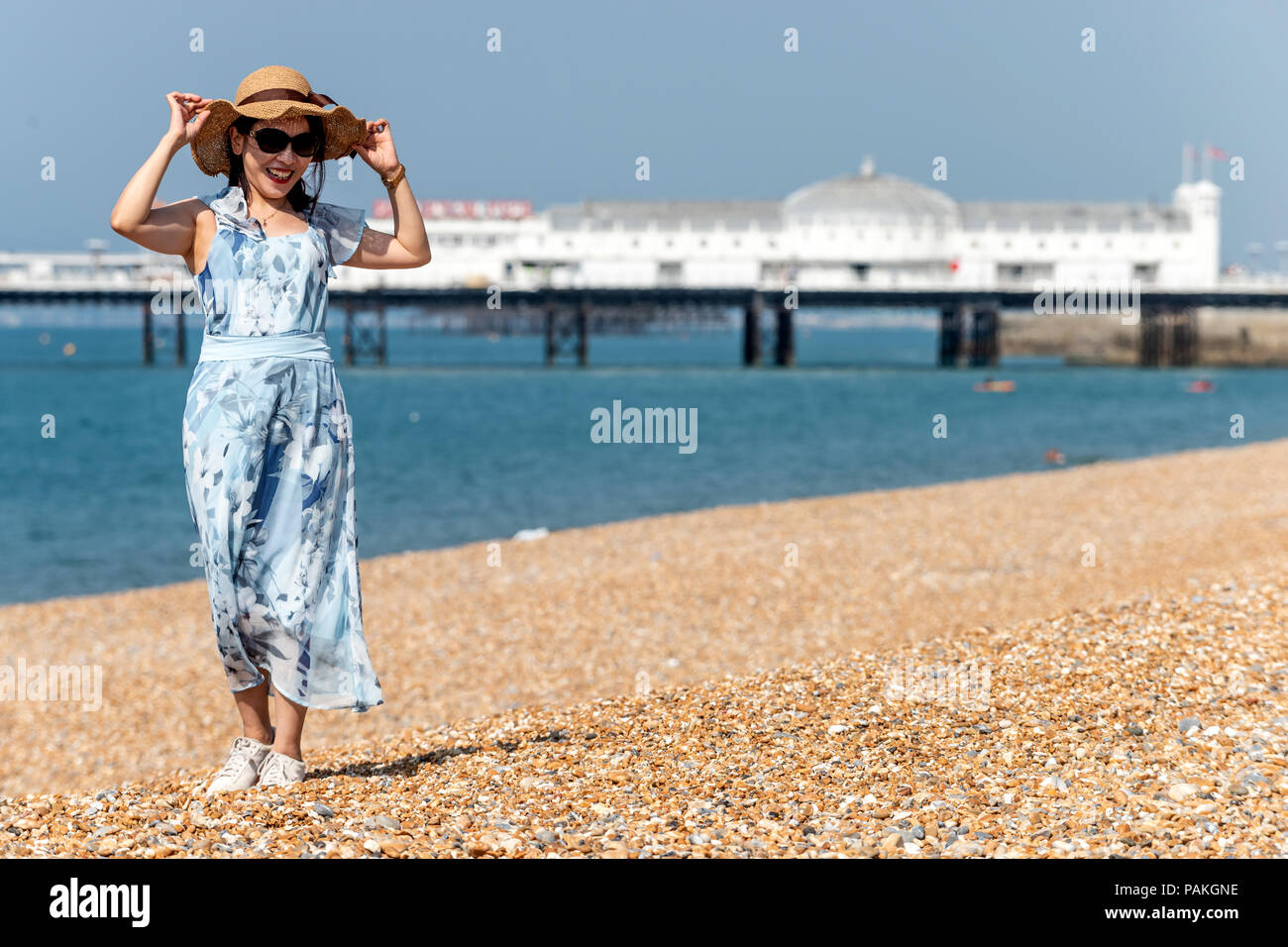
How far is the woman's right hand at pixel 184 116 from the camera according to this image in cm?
387

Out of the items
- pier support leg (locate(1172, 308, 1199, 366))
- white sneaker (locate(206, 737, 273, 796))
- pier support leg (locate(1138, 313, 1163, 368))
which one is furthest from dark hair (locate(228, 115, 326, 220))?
pier support leg (locate(1138, 313, 1163, 368))

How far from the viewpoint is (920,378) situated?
5875cm

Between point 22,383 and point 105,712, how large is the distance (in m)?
58.1

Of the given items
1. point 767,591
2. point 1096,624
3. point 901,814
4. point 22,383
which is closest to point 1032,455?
point 767,591

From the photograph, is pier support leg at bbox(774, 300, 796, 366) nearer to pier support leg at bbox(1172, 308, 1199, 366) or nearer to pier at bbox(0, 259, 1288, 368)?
pier at bbox(0, 259, 1288, 368)

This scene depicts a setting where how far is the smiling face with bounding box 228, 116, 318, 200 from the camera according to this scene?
396cm

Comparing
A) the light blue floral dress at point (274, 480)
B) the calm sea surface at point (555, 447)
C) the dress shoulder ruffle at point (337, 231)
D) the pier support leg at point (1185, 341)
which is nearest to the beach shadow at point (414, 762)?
the light blue floral dress at point (274, 480)

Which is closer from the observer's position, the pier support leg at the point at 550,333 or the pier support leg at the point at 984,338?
the pier support leg at the point at 550,333

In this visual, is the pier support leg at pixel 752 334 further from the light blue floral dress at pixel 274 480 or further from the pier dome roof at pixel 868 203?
the light blue floral dress at pixel 274 480

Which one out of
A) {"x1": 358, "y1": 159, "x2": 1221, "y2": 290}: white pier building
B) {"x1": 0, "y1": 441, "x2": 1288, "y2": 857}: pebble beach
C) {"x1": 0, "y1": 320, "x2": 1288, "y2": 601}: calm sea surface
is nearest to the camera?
{"x1": 0, "y1": 441, "x2": 1288, "y2": 857}: pebble beach

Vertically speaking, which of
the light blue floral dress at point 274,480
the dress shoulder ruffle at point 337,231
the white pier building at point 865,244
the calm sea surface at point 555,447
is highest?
the white pier building at point 865,244

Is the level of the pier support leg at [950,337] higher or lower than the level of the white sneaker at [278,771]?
higher

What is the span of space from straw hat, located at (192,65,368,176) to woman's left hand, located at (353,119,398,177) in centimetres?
4
